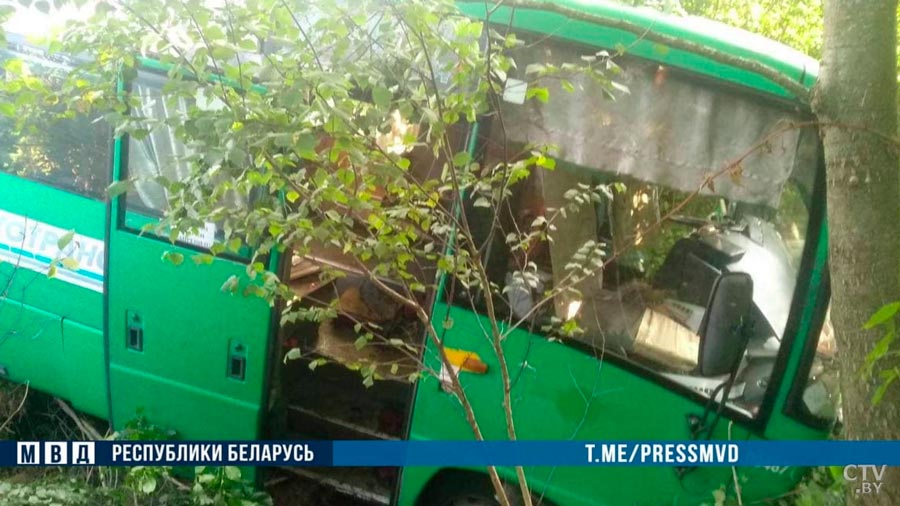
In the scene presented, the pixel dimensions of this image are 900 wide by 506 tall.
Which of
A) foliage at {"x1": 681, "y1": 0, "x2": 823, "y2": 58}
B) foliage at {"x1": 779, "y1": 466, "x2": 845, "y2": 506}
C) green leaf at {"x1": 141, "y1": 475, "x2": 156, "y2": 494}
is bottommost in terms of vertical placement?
green leaf at {"x1": 141, "y1": 475, "x2": 156, "y2": 494}

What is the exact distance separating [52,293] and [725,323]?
3.36 metres

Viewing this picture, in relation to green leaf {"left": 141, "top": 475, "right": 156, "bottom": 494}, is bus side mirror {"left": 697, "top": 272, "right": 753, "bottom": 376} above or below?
above

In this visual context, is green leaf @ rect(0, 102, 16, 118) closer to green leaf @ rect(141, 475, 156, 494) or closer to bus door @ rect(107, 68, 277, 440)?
bus door @ rect(107, 68, 277, 440)

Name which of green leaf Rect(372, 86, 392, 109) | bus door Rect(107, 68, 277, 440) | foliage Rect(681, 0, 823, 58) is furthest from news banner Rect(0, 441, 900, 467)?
foliage Rect(681, 0, 823, 58)

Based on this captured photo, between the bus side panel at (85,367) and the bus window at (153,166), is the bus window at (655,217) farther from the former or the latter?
the bus side panel at (85,367)

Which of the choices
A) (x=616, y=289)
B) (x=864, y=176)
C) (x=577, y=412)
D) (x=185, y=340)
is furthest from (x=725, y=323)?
(x=185, y=340)

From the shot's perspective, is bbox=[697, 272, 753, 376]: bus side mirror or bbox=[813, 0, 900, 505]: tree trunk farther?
bbox=[697, 272, 753, 376]: bus side mirror

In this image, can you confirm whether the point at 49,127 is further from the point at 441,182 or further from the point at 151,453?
the point at 441,182

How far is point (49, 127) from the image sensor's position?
3832 millimetres

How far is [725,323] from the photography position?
300cm

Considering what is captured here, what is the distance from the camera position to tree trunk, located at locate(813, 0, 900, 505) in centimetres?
220

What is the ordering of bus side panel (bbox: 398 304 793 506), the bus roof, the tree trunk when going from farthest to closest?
1. bus side panel (bbox: 398 304 793 506)
2. the bus roof
3. the tree trunk

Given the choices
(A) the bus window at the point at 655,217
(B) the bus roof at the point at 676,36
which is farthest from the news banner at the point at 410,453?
(B) the bus roof at the point at 676,36

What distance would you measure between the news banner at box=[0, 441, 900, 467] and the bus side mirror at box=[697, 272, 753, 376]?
12.9 inches
